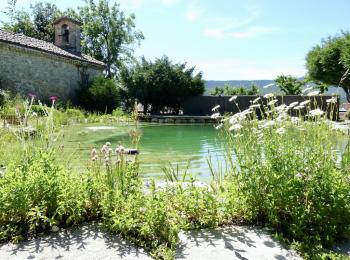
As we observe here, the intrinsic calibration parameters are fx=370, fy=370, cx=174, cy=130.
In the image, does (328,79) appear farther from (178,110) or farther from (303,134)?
(303,134)

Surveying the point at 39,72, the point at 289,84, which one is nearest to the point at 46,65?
the point at 39,72

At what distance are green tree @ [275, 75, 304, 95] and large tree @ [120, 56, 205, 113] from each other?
12.2m

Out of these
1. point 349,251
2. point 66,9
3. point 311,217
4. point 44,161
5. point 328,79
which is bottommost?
point 349,251

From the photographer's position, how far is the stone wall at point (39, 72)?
18391 mm

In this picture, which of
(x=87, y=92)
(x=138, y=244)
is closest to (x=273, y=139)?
(x=138, y=244)

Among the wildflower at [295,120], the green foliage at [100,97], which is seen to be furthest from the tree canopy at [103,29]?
the wildflower at [295,120]

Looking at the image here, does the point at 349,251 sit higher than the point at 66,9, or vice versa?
the point at 66,9

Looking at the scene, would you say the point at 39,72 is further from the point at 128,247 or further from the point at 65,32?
the point at 128,247

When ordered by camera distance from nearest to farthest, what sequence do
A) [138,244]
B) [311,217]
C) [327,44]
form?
[138,244]
[311,217]
[327,44]

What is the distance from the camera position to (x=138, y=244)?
8.32 ft

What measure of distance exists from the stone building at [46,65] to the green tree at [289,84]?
17209mm

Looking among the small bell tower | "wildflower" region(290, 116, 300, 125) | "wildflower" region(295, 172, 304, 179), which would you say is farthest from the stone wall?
"wildflower" region(295, 172, 304, 179)

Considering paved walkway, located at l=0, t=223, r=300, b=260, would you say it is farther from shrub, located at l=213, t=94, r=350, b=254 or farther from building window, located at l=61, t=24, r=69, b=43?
building window, located at l=61, t=24, r=69, b=43

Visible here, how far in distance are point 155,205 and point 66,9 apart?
41.6 metres
